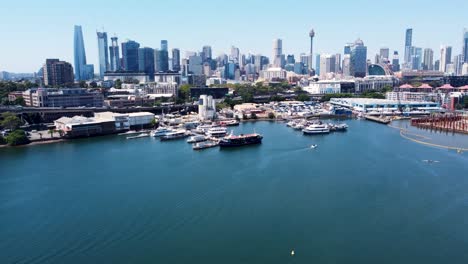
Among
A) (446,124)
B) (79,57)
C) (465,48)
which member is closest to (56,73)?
(79,57)

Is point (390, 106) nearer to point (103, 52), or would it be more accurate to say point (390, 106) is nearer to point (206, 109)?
point (206, 109)

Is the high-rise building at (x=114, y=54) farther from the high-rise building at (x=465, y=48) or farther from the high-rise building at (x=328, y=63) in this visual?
the high-rise building at (x=465, y=48)

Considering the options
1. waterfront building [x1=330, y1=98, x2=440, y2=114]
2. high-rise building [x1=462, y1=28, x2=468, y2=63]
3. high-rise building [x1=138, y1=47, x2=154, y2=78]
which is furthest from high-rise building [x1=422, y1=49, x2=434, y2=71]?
waterfront building [x1=330, y1=98, x2=440, y2=114]

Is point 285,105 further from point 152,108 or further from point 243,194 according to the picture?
point 243,194

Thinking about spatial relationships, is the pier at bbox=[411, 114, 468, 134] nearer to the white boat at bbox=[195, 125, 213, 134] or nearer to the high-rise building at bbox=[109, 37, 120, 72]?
the white boat at bbox=[195, 125, 213, 134]

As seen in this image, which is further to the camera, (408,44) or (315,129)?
(408,44)

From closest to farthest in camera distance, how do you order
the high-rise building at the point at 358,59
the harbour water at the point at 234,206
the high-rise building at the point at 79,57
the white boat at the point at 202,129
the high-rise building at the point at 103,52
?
1. the harbour water at the point at 234,206
2. the white boat at the point at 202,129
3. the high-rise building at the point at 358,59
4. the high-rise building at the point at 79,57
5. the high-rise building at the point at 103,52

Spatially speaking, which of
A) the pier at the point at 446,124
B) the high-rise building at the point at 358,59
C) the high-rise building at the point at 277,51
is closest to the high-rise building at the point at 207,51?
the high-rise building at the point at 277,51
